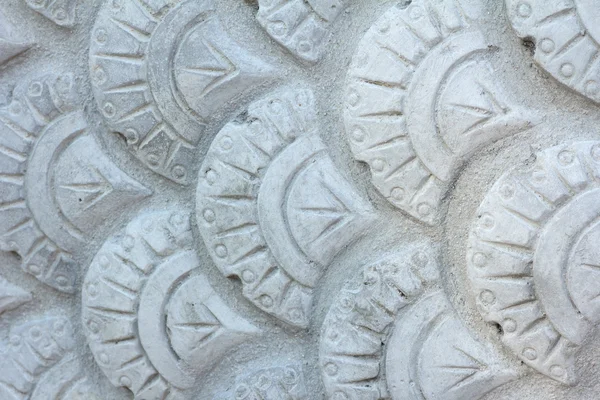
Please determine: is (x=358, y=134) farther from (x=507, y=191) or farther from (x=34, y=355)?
(x=34, y=355)

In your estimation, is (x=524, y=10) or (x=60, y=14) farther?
(x=60, y=14)

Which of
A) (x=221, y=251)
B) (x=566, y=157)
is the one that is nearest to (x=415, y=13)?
(x=566, y=157)

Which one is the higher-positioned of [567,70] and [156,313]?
[567,70]

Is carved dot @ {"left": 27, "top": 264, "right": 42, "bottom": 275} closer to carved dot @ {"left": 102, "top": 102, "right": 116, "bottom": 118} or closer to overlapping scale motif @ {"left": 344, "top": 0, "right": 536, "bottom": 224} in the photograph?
carved dot @ {"left": 102, "top": 102, "right": 116, "bottom": 118}

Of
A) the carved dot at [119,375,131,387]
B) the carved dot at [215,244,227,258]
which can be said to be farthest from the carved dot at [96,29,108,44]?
the carved dot at [119,375,131,387]

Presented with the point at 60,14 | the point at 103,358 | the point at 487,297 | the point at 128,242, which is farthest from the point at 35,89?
the point at 487,297

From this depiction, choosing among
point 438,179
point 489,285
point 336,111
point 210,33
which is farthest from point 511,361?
point 210,33

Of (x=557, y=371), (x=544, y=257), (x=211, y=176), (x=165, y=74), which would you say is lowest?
(x=557, y=371)
